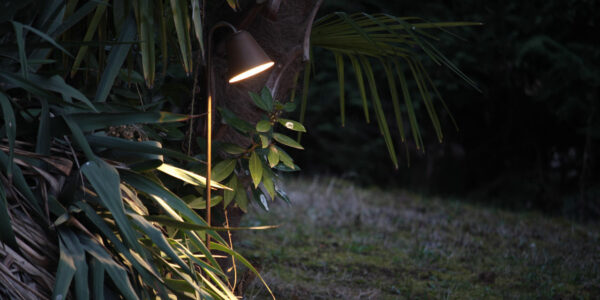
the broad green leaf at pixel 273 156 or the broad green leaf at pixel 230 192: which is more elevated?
the broad green leaf at pixel 273 156

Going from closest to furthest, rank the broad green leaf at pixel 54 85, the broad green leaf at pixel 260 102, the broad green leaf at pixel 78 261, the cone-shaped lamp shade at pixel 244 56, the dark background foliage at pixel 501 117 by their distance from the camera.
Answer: the broad green leaf at pixel 78 261, the broad green leaf at pixel 54 85, the cone-shaped lamp shade at pixel 244 56, the broad green leaf at pixel 260 102, the dark background foliage at pixel 501 117

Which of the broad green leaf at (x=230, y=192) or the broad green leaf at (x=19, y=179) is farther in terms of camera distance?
the broad green leaf at (x=230, y=192)

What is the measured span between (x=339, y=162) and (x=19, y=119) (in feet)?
21.0

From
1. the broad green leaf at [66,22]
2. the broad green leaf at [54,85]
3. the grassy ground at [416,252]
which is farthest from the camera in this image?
the grassy ground at [416,252]

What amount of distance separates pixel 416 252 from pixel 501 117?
4.36 meters

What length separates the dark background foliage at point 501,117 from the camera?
18.9 feet

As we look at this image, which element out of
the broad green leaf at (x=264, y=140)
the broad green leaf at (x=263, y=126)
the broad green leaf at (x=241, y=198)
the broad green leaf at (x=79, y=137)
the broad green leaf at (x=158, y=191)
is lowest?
the broad green leaf at (x=241, y=198)

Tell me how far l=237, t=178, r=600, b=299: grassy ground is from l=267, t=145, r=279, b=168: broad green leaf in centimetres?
77

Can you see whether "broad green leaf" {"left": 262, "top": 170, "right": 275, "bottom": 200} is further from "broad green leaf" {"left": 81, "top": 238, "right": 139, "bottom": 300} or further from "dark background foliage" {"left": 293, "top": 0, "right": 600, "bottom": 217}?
"dark background foliage" {"left": 293, "top": 0, "right": 600, "bottom": 217}

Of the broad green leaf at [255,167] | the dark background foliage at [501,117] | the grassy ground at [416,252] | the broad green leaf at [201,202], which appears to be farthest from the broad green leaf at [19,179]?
the dark background foliage at [501,117]

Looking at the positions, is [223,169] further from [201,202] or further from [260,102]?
[260,102]

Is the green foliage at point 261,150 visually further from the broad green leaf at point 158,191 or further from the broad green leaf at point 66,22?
the broad green leaf at point 66,22

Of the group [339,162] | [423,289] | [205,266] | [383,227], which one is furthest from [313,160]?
[205,266]

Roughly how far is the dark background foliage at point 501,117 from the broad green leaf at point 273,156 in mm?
3855
